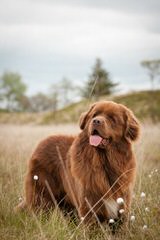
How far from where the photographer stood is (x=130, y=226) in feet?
18.0

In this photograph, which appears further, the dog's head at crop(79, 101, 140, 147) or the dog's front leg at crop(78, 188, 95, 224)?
the dog's front leg at crop(78, 188, 95, 224)

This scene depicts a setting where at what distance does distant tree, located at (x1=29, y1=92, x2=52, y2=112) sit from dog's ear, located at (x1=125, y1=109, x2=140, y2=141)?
3905 inches

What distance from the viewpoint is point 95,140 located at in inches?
210

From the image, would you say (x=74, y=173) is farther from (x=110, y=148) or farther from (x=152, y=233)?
(x=152, y=233)

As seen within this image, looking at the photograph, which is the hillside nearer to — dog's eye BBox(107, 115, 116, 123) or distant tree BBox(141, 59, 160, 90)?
distant tree BBox(141, 59, 160, 90)

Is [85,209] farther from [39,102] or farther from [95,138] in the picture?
[39,102]

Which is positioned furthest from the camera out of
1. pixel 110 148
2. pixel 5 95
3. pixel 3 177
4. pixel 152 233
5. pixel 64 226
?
pixel 5 95

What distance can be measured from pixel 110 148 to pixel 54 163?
1136mm

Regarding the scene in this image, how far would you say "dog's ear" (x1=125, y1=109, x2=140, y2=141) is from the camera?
18.8 feet

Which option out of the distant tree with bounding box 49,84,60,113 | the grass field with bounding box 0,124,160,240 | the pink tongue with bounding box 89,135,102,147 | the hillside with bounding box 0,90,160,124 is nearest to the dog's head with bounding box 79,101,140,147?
the pink tongue with bounding box 89,135,102,147

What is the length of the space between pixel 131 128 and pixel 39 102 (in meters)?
104

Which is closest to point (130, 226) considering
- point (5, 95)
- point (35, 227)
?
point (35, 227)

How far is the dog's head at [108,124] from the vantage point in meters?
5.33

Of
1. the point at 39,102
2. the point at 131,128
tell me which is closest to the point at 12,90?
the point at 39,102
